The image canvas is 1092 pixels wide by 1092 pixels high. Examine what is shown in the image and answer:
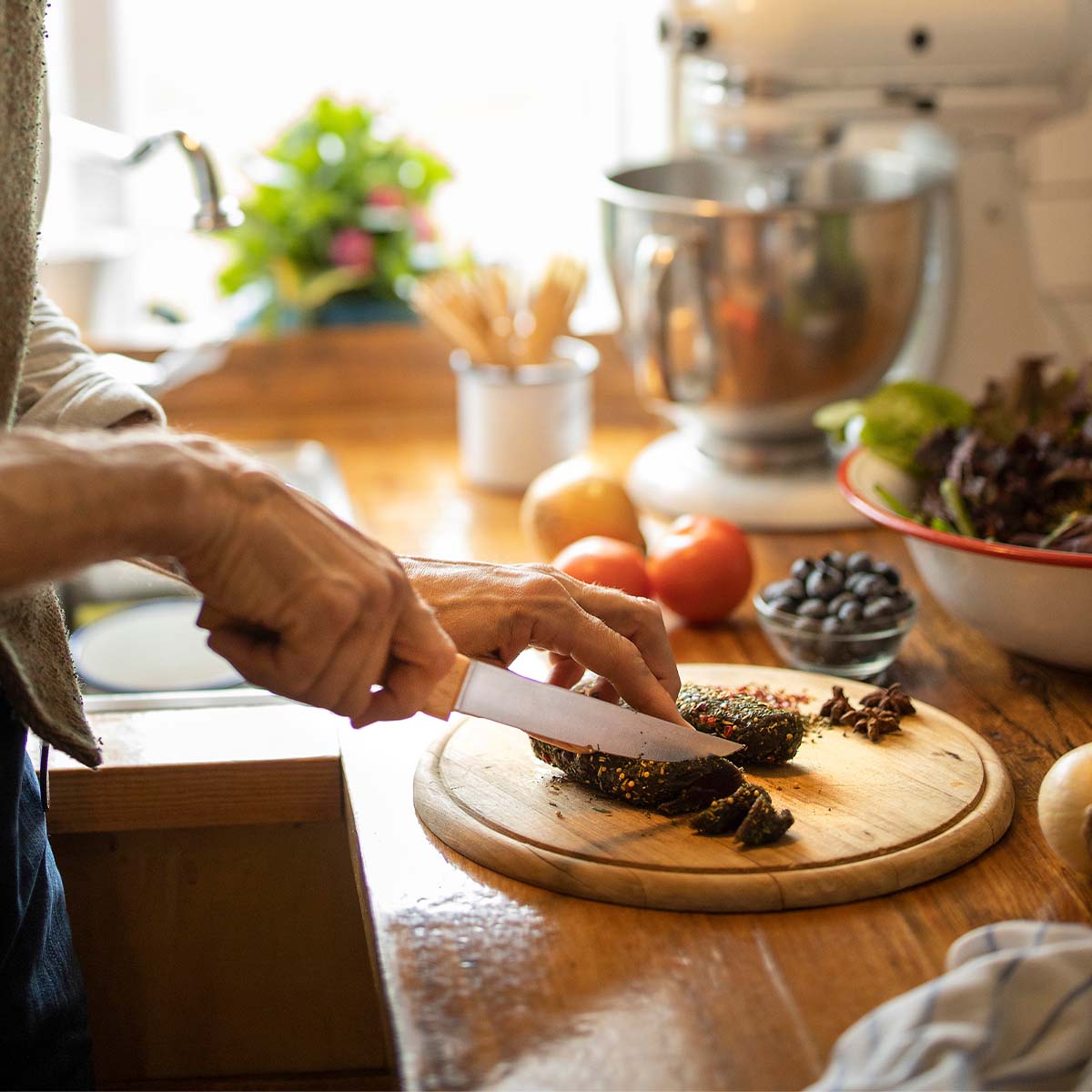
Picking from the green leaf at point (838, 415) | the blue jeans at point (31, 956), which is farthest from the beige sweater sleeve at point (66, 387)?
the green leaf at point (838, 415)

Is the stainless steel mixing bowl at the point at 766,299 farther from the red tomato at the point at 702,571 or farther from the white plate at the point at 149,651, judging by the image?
the white plate at the point at 149,651

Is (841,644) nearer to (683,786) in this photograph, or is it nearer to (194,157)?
(683,786)

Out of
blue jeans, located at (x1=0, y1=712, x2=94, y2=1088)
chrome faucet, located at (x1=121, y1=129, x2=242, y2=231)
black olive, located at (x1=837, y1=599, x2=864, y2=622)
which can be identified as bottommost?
blue jeans, located at (x1=0, y1=712, x2=94, y2=1088)

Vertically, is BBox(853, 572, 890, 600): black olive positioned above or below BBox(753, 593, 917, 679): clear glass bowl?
above

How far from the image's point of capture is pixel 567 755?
91 centimetres

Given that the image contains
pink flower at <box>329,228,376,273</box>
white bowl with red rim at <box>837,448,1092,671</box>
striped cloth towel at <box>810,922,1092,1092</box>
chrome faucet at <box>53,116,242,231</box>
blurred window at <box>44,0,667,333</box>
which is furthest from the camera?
blurred window at <box>44,0,667,333</box>

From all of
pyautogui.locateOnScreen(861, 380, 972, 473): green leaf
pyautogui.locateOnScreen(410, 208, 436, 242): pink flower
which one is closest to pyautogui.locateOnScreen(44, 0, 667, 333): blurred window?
pyautogui.locateOnScreen(410, 208, 436, 242): pink flower

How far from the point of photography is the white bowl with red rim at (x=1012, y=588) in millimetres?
1041

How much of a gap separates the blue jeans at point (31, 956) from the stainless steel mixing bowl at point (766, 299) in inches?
30.8

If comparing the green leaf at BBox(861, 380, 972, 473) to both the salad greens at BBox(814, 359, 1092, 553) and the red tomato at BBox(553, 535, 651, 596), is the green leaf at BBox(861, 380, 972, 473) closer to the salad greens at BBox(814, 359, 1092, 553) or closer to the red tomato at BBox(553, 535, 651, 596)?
the salad greens at BBox(814, 359, 1092, 553)

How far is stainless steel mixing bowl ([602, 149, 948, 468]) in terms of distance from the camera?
55.6 inches

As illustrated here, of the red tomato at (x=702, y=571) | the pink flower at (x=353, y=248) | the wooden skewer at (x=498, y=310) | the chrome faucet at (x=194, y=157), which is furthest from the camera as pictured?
the pink flower at (x=353, y=248)

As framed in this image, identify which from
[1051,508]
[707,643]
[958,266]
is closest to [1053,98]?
[958,266]

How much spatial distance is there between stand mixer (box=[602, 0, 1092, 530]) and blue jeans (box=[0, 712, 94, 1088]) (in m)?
0.79
